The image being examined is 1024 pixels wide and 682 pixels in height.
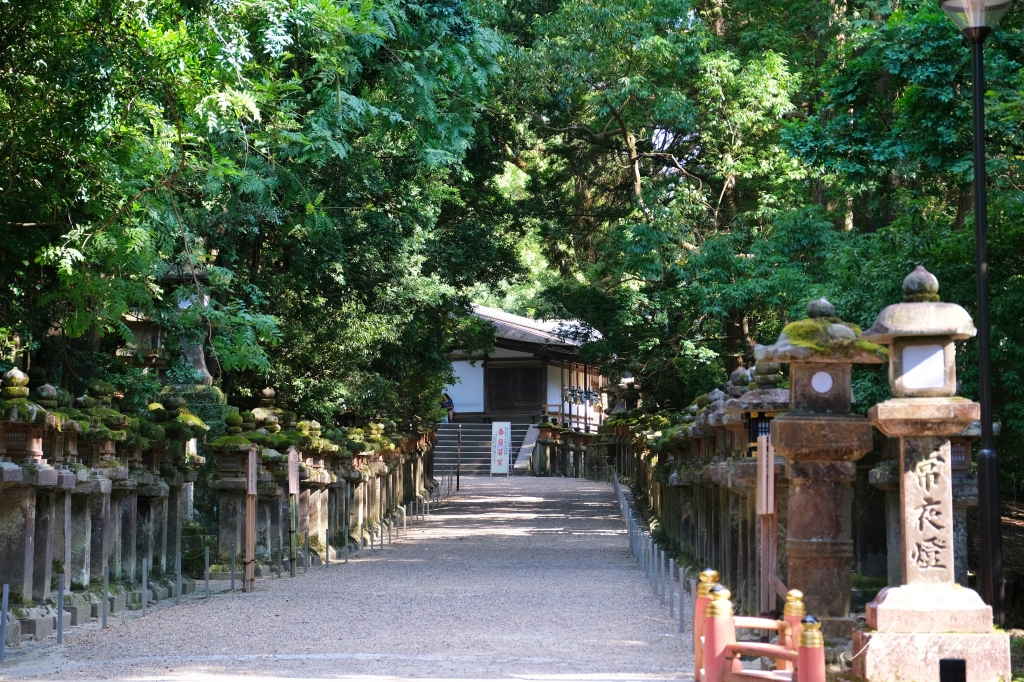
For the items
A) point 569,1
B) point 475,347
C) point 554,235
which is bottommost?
point 475,347

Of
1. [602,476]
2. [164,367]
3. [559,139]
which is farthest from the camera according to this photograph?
[602,476]

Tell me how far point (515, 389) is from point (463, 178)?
97.6 ft

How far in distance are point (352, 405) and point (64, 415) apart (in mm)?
10917

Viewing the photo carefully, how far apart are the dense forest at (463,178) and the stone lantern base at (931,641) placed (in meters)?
5.08

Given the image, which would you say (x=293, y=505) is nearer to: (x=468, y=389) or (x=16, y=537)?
(x=16, y=537)

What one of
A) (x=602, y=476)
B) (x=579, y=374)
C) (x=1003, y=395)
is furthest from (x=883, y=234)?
(x=579, y=374)

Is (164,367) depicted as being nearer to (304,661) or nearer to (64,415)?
(64,415)

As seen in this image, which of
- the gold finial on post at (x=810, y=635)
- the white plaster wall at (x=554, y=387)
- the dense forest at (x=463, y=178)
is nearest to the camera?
the gold finial on post at (x=810, y=635)

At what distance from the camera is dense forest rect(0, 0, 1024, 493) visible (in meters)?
10.9

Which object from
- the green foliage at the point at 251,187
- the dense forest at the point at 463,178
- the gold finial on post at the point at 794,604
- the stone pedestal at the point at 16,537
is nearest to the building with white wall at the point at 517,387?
the dense forest at the point at 463,178

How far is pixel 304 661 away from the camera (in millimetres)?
10328

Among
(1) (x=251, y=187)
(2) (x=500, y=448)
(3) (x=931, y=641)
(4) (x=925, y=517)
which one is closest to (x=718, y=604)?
(3) (x=931, y=641)

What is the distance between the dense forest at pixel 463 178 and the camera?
10867 mm

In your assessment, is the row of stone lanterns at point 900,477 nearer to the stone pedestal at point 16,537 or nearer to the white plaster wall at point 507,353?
the stone pedestal at point 16,537
